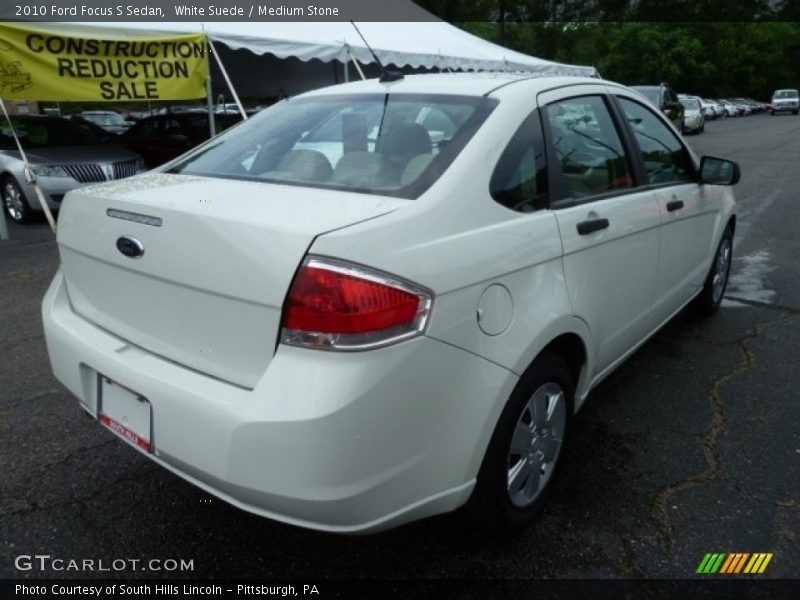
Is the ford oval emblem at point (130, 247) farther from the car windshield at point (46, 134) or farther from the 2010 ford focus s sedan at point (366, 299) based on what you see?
the car windshield at point (46, 134)

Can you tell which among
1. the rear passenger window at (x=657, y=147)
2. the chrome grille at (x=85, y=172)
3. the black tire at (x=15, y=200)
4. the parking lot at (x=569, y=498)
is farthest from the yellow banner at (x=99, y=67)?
the rear passenger window at (x=657, y=147)

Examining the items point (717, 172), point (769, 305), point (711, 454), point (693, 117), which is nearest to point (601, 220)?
point (711, 454)

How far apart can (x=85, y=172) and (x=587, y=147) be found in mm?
7638

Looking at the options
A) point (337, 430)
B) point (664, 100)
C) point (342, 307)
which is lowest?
point (337, 430)

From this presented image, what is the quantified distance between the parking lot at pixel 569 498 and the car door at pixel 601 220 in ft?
1.55

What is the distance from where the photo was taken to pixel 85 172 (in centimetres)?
855

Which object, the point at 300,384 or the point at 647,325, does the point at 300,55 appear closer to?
the point at 647,325

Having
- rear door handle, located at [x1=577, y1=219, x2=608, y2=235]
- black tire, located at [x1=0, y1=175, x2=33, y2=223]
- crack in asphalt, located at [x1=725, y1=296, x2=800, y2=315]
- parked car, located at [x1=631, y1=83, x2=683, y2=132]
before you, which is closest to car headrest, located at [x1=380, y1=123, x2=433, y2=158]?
rear door handle, located at [x1=577, y1=219, x2=608, y2=235]

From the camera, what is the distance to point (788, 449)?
2.92m

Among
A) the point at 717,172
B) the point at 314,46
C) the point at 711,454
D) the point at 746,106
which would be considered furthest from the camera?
the point at 746,106

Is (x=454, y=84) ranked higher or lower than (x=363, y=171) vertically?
higher

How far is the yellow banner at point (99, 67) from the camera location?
23.3 ft

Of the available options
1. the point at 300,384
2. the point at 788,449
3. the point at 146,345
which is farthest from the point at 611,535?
the point at 146,345

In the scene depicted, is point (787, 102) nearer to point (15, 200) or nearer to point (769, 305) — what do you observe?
point (769, 305)
